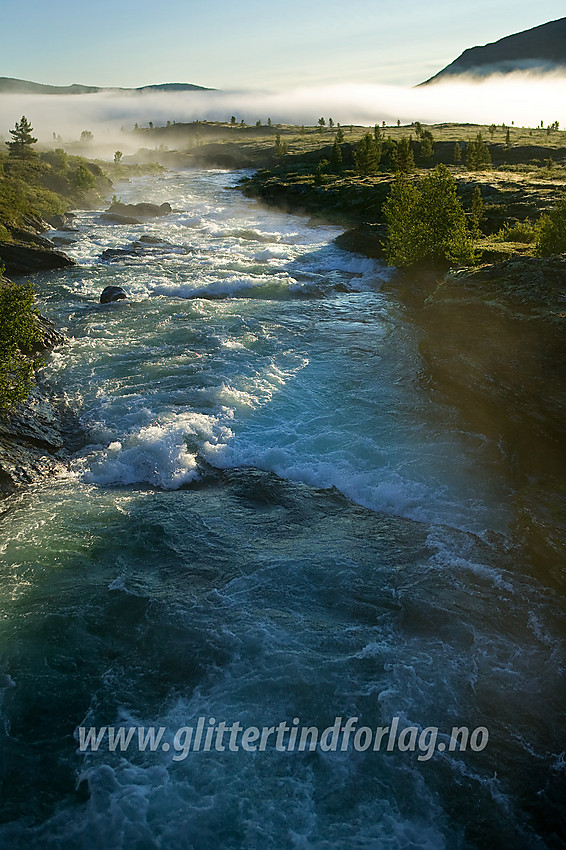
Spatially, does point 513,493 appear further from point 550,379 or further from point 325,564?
point 325,564

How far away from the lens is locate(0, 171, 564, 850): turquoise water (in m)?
12.1

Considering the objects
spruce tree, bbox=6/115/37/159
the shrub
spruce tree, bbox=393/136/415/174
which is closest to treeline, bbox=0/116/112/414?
spruce tree, bbox=6/115/37/159

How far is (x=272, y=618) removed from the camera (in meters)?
16.5

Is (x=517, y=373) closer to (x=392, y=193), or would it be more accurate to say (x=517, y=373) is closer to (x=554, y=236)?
(x=554, y=236)

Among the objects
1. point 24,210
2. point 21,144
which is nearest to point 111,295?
point 24,210

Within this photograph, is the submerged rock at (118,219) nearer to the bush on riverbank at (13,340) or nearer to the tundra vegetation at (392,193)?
the tundra vegetation at (392,193)

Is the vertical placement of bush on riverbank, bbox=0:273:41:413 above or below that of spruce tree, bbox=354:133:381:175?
below

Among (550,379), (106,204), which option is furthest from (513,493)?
(106,204)

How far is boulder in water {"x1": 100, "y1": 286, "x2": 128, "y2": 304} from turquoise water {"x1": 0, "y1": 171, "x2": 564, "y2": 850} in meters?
13.2

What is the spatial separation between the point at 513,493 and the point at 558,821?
11635mm

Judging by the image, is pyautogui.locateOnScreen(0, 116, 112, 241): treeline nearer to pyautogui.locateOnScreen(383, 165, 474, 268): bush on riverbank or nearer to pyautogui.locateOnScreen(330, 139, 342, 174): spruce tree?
pyautogui.locateOnScreen(383, 165, 474, 268): bush on riverbank

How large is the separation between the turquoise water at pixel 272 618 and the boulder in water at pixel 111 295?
13184mm

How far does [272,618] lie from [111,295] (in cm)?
3510

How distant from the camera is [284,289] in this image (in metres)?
48.8
